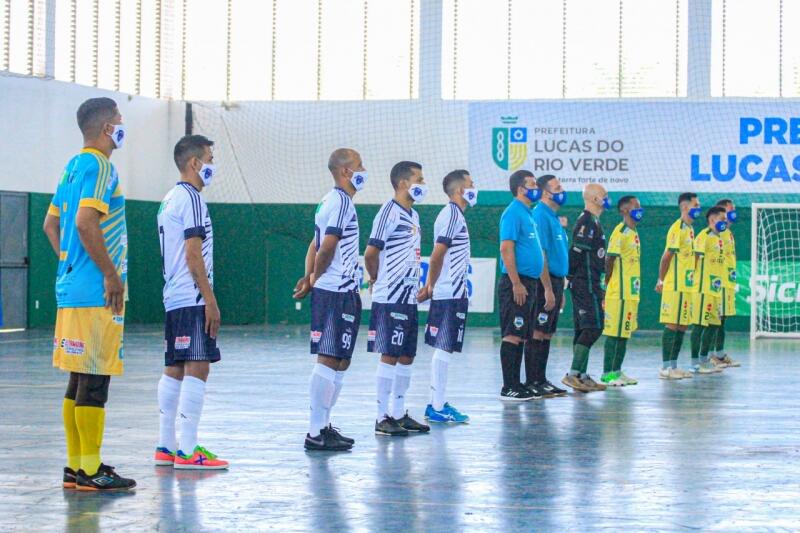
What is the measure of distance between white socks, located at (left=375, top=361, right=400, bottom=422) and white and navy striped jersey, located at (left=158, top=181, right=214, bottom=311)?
214cm

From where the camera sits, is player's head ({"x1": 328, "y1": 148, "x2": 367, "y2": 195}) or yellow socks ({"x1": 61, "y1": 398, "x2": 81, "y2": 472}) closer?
yellow socks ({"x1": 61, "y1": 398, "x2": 81, "y2": 472})

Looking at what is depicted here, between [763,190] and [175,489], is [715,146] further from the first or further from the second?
[175,489]

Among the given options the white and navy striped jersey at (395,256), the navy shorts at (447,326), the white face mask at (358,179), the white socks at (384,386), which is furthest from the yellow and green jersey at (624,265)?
the white face mask at (358,179)

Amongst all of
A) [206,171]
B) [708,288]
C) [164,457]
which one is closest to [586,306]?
[708,288]

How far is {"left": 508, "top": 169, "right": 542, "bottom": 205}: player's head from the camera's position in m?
11.2

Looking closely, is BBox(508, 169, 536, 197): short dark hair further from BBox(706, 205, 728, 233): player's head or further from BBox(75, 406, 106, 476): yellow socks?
BBox(75, 406, 106, 476): yellow socks

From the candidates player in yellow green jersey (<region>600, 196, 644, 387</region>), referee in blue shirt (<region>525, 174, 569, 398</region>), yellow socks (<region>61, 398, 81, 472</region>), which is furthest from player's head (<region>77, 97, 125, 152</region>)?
player in yellow green jersey (<region>600, 196, 644, 387</region>)

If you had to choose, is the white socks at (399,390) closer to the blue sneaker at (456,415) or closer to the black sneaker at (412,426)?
the black sneaker at (412,426)

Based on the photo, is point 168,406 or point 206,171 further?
point 206,171

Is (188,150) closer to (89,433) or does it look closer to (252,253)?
(89,433)

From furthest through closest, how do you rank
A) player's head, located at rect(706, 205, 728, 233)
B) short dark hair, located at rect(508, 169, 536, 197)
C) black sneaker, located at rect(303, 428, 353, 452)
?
player's head, located at rect(706, 205, 728, 233) → short dark hair, located at rect(508, 169, 536, 197) → black sneaker, located at rect(303, 428, 353, 452)

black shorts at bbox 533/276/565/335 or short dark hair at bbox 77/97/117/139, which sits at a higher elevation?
short dark hair at bbox 77/97/117/139

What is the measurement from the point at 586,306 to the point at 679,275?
7.97 ft

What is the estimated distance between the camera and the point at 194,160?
747 centimetres
